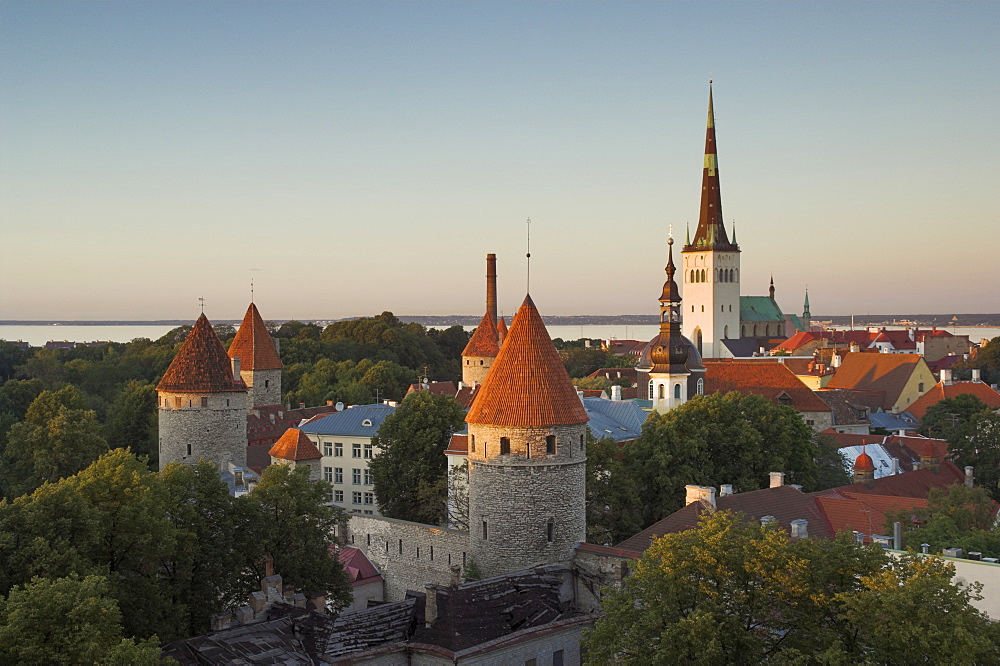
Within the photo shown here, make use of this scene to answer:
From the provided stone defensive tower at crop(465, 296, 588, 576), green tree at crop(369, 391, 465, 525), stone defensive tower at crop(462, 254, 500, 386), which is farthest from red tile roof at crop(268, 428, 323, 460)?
stone defensive tower at crop(462, 254, 500, 386)

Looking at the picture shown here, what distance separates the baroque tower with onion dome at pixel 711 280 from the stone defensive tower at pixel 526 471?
86.0m

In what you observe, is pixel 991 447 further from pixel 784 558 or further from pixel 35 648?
pixel 35 648

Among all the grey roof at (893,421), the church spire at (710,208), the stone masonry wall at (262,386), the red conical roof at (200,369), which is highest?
the church spire at (710,208)

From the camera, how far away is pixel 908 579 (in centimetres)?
1664

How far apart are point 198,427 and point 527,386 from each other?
18.4 m

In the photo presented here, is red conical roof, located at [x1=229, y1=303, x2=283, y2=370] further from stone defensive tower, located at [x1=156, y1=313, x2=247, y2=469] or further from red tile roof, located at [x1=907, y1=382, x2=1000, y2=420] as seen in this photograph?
Result: red tile roof, located at [x1=907, y1=382, x2=1000, y2=420]

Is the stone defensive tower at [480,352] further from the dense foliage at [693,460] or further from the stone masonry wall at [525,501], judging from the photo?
the stone masonry wall at [525,501]

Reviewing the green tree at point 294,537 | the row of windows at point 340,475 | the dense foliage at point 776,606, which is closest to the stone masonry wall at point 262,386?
the row of windows at point 340,475

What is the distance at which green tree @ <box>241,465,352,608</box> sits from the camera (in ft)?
84.8

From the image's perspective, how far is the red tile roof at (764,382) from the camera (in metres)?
61.8

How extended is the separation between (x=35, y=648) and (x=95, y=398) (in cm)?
5995

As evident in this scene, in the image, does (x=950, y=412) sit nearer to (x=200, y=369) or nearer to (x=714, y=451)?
(x=714, y=451)

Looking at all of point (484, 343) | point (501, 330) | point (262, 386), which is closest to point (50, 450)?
point (262, 386)

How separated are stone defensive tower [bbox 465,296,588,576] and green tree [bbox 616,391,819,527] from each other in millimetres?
7570
